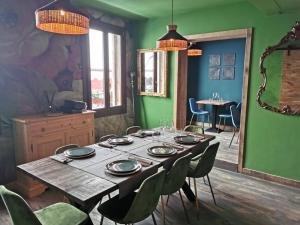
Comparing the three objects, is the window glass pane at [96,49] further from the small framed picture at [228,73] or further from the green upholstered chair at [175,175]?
the small framed picture at [228,73]

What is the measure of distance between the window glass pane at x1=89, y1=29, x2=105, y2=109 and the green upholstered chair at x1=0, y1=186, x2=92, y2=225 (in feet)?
8.95

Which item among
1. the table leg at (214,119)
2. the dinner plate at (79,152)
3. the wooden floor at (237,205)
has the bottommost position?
the wooden floor at (237,205)

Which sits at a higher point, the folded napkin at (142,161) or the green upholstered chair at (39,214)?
the folded napkin at (142,161)

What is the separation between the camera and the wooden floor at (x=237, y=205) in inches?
98.3

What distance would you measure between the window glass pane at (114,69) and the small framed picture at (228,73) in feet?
11.3

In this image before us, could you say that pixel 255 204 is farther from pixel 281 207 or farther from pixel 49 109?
pixel 49 109

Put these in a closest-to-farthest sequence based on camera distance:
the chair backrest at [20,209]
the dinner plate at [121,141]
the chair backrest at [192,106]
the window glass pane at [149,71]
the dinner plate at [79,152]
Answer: the chair backrest at [20,209] → the dinner plate at [79,152] → the dinner plate at [121,141] → the window glass pane at [149,71] → the chair backrest at [192,106]

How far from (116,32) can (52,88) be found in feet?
5.97

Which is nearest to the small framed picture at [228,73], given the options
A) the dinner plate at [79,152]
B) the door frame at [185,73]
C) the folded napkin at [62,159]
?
the door frame at [185,73]

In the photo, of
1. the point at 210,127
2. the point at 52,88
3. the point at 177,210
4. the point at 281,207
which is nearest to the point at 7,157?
the point at 52,88

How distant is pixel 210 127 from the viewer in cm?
701

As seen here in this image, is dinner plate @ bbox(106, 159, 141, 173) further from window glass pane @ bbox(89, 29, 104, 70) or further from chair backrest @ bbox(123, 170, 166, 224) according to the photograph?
window glass pane @ bbox(89, 29, 104, 70)

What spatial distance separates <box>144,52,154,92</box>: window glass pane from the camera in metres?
4.79

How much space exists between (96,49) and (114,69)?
651mm
